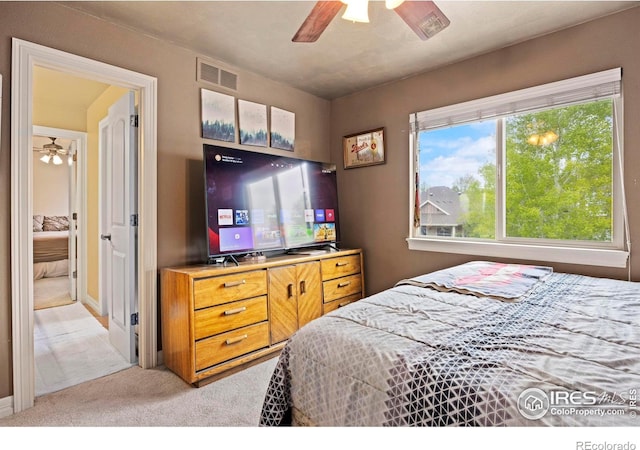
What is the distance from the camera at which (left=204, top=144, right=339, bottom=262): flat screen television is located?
253cm

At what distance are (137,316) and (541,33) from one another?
12.4 ft

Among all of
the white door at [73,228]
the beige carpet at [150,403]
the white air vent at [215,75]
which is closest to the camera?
the beige carpet at [150,403]

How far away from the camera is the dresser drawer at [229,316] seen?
87.1 inches

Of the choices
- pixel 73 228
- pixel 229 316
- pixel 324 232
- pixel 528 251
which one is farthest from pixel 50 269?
pixel 528 251

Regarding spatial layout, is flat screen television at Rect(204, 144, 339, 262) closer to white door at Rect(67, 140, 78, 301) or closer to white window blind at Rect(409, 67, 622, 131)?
white window blind at Rect(409, 67, 622, 131)

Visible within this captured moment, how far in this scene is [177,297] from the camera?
7.52 feet

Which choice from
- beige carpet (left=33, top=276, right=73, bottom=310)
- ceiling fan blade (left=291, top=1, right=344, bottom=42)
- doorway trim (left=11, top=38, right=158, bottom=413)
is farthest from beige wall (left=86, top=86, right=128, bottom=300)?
ceiling fan blade (left=291, top=1, right=344, bottom=42)

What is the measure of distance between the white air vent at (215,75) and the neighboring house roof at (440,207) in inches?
82.9

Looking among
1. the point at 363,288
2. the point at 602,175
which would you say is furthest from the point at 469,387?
the point at 363,288

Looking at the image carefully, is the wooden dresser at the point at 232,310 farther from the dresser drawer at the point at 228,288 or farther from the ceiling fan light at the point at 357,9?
the ceiling fan light at the point at 357,9

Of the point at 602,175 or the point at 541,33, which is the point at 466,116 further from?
the point at 602,175

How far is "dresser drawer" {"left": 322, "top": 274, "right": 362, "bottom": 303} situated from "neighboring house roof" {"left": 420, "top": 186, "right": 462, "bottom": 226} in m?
0.90

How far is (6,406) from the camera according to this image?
1893mm

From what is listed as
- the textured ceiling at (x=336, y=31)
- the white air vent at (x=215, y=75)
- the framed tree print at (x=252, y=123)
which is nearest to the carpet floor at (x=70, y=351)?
the framed tree print at (x=252, y=123)
